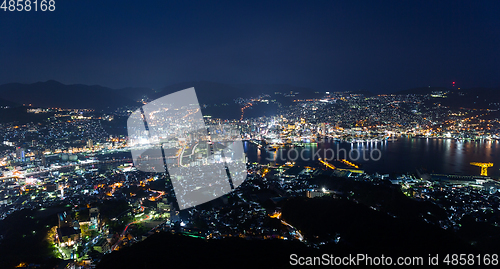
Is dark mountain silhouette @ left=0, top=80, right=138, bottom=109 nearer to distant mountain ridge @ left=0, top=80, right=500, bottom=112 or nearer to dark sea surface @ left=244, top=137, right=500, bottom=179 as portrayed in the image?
distant mountain ridge @ left=0, top=80, right=500, bottom=112

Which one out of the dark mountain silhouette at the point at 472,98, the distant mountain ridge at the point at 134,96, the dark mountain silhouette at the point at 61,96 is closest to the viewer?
the dark mountain silhouette at the point at 61,96

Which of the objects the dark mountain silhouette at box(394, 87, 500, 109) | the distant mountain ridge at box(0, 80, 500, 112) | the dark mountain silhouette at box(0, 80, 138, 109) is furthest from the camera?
the dark mountain silhouette at box(394, 87, 500, 109)

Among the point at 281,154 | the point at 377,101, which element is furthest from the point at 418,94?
the point at 281,154

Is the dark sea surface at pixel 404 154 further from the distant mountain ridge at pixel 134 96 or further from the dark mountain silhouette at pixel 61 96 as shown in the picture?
the dark mountain silhouette at pixel 61 96

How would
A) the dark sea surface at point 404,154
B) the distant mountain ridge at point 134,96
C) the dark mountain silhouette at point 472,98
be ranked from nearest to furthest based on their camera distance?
the dark sea surface at point 404,154 < the distant mountain ridge at point 134,96 < the dark mountain silhouette at point 472,98

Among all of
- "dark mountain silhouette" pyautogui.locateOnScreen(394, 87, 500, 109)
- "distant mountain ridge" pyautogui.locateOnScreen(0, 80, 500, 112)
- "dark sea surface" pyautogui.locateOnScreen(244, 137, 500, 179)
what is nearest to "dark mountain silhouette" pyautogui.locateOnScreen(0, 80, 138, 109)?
"distant mountain ridge" pyautogui.locateOnScreen(0, 80, 500, 112)

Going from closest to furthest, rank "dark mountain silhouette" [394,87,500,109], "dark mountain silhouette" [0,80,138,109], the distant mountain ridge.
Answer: "dark mountain silhouette" [0,80,138,109]
the distant mountain ridge
"dark mountain silhouette" [394,87,500,109]

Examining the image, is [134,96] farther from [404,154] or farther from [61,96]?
[404,154]

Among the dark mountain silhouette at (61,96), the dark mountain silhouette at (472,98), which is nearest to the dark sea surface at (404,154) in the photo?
the dark mountain silhouette at (472,98)

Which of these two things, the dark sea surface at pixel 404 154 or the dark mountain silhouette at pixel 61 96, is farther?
the dark mountain silhouette at pixel 61 96
